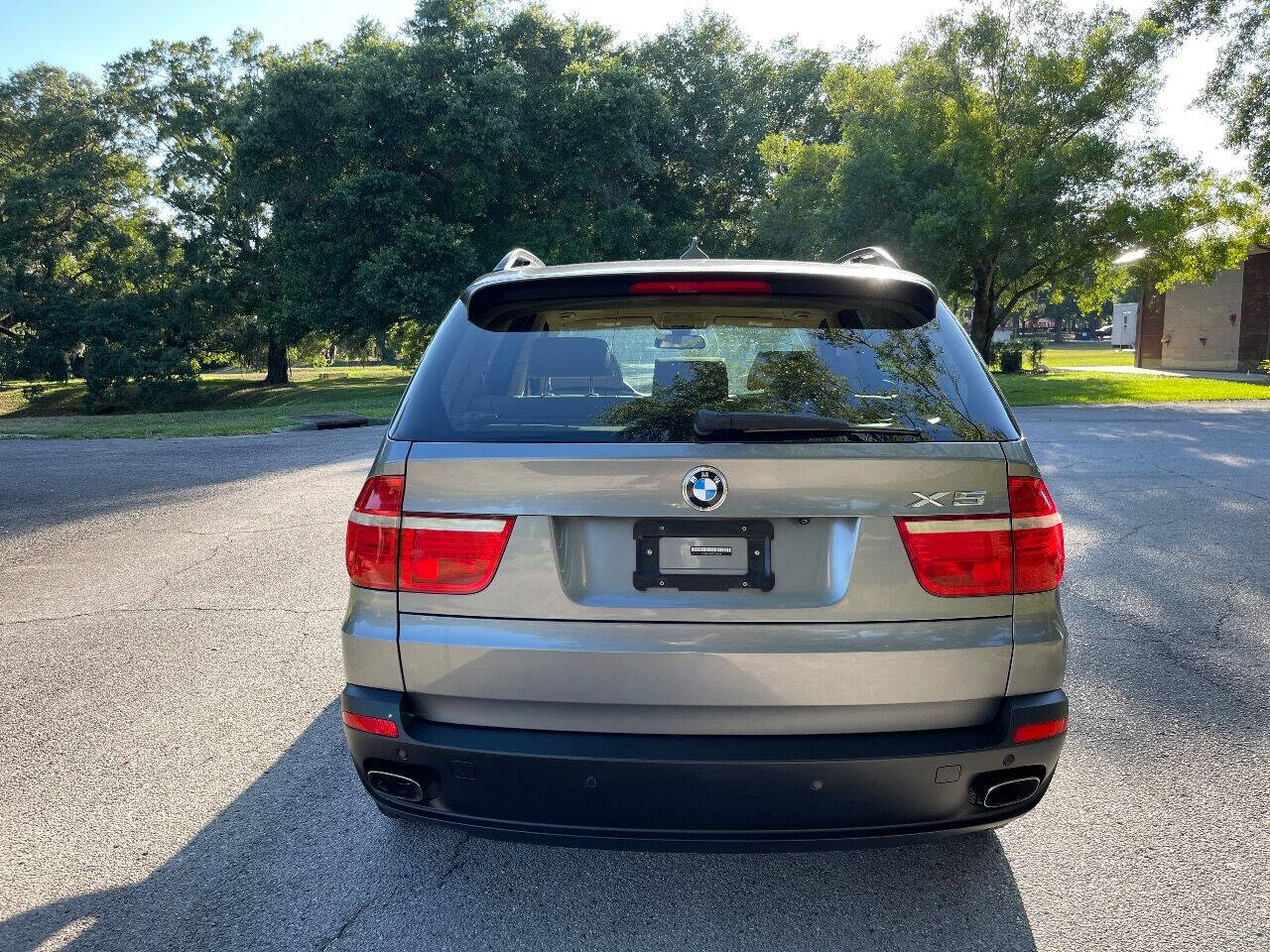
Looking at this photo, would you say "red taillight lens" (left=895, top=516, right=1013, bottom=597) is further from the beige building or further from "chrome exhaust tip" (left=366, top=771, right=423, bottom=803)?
the beige building

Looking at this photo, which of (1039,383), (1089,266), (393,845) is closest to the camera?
(393,845)

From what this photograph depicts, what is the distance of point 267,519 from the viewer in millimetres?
8320

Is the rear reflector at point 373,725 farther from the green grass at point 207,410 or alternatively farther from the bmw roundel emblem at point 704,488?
the green grass at point 207,410

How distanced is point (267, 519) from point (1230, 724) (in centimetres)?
737

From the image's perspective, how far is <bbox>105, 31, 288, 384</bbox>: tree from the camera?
3403 centimetres

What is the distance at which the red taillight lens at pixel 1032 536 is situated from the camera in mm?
2270

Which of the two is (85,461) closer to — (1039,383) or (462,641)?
(462,641)

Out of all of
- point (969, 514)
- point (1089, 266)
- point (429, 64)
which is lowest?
point (969, 514)

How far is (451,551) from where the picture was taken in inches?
89.5

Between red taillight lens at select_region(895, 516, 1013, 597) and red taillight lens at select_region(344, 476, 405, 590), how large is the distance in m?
1.24

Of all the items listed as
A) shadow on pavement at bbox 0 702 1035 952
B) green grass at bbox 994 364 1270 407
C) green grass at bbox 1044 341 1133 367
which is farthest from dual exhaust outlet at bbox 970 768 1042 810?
green grass at bbox 1044 341 1133 367

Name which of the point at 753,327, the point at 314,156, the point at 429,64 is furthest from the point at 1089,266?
the point at 753,327

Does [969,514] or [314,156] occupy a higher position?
[314,156]

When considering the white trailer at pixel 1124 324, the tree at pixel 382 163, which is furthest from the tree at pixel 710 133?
the white trailer at pixel 1124 324
